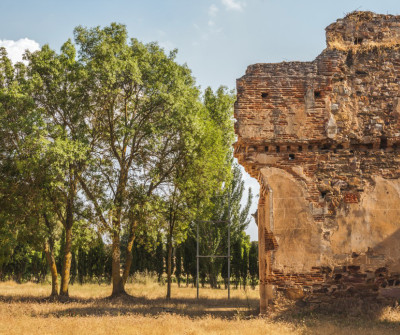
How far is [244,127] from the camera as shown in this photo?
9.95m

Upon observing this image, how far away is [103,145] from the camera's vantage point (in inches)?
706

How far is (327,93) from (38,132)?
949cm

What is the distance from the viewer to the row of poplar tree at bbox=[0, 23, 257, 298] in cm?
1582

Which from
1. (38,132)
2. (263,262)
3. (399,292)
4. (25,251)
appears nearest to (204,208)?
(38,132)

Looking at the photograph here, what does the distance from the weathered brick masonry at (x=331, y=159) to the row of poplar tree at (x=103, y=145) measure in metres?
6.53

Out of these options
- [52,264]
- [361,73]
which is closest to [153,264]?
[52,264]

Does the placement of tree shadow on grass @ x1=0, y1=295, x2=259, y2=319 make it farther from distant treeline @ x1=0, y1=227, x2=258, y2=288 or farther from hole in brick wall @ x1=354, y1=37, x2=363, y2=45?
distant treeline @ x1=0, y1=227, x2=258, y2=288

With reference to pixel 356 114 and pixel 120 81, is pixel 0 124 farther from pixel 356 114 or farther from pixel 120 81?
pixel 356 114

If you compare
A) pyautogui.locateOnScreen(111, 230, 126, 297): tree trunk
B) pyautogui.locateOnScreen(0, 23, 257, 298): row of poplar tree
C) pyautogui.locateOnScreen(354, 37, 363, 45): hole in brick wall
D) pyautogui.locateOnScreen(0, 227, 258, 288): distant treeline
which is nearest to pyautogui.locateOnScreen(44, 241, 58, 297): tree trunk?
pyautogui.locateOnScreen(0, 23, 257, 298): row of poplar tree

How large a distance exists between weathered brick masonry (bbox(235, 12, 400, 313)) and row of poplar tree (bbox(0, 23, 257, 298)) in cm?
653

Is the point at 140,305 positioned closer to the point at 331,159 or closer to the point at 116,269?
the point at 116,269

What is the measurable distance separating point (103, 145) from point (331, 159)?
10468 mm

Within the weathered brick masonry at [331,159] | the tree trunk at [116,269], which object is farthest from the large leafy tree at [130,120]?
the weathered brick masonry at [331,159]

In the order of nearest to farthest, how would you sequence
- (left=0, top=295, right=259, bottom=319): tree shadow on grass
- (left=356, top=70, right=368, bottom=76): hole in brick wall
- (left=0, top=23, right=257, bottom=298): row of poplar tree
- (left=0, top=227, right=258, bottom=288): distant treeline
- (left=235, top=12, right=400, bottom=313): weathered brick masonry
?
(left=235, top=12, right=400, bottom=313): weathered brick masonry → (left=356, top=70, right=368, bottom=76): hole in brick wall → (left=0, top=295, right=259, bottom=319): tree shadow on grass → (left=0, top=23, right=257, bottom=298): row of poplar tree → (left=0, top=227, right=258, bottom=288): distant treeline
